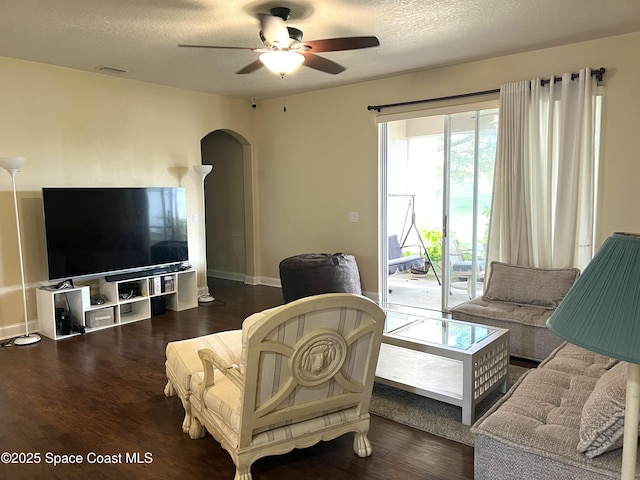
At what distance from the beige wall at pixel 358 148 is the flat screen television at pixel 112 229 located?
5.35 feet

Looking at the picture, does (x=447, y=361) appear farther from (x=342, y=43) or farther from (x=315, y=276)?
(x=342, y=43)

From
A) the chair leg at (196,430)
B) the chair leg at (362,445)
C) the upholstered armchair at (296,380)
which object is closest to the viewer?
the upholstered armchair at (296,380)

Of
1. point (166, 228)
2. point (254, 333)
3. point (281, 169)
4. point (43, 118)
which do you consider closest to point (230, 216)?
point (281, 169)

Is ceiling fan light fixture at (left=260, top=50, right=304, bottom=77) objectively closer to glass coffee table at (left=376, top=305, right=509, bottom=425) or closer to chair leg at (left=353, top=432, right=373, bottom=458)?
glass coffee table at (left=376, top=305, right=509, bottom=425)

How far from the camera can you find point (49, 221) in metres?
4.56

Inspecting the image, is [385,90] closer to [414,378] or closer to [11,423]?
[414,378]

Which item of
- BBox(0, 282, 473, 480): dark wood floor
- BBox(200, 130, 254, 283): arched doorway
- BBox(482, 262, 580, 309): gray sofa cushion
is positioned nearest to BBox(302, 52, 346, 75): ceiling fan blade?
BBox(482, 262, 580, 309): gray sofa cushion

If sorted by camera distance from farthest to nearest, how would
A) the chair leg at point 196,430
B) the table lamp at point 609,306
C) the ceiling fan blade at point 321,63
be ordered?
the ceiling fan blade at point 321,63
the chair leg at point 196,430
the table lamp at point 609,306

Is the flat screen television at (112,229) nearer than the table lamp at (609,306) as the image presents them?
No

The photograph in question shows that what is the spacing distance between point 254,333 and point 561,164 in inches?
142

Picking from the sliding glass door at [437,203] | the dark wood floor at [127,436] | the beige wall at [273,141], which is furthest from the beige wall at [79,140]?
the sliding glass door at [437,203]

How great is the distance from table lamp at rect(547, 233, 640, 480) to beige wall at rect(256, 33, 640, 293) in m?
3.79

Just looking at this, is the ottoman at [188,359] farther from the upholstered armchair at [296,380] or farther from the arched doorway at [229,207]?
the arched doorway at [229,207]

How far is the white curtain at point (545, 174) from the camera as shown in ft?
14.0
